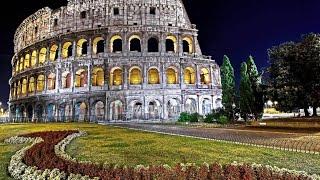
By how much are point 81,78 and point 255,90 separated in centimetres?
2917

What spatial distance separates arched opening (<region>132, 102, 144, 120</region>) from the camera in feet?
133

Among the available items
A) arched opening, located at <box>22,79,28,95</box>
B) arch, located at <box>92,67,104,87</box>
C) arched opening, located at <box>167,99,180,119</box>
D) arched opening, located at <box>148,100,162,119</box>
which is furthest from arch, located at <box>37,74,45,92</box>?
arched opening, located at <box>167,99,180,119</box>

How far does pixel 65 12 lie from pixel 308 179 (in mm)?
52445

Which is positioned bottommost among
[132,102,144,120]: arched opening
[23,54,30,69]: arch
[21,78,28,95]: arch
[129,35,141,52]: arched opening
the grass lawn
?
the grass lawn

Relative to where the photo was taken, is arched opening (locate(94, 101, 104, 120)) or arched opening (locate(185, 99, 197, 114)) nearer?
arched opening (locate(185, 99, 197, 114))

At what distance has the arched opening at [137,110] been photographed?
40566 millimetres

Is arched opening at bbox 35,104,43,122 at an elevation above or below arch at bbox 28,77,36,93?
below

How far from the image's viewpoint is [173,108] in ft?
141

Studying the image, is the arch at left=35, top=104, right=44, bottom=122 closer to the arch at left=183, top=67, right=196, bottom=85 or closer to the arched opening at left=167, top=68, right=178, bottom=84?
the arched opening at left=167, top=68, right=178, bottom=84

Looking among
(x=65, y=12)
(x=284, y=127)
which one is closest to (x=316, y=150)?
(x=284, y=127)

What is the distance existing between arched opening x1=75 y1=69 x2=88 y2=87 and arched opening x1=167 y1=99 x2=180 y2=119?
45.7ft

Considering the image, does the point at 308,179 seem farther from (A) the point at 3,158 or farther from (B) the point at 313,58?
(B) the point at 313,58

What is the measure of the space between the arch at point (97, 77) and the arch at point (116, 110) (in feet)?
12.4

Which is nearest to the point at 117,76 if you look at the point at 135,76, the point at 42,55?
the point at 135,76
